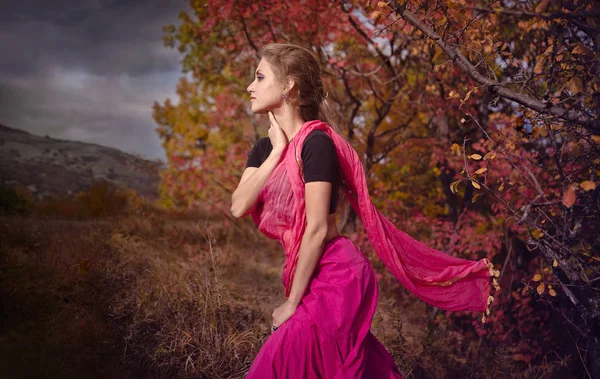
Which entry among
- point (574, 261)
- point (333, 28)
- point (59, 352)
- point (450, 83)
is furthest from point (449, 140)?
point (59, 352)

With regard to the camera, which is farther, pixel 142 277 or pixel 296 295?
pixel 142 277

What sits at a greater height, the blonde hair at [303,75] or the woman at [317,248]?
the blonde hair at [303,75]

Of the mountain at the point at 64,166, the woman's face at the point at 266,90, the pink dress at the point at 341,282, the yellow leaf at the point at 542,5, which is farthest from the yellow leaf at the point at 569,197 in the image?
the mountain at the point at 64,166

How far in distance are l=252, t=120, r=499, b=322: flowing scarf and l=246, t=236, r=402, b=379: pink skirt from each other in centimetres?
15

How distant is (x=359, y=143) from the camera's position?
5754mm

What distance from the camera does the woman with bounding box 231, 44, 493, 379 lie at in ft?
5.26

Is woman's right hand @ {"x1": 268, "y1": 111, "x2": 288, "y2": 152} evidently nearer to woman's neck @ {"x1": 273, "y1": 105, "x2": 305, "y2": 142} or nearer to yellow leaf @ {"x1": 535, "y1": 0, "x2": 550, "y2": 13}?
woman's neck @ {"x1": 273, "y1": 105, "x2": 305, "y2": 142}

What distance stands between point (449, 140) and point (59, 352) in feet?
12.8

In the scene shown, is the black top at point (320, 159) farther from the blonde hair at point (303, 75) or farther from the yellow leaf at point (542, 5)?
the yellow leaf at point (542, 5)

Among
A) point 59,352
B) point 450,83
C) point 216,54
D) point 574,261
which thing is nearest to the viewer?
point 574,261

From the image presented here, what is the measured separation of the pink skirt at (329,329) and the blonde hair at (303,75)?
53 centimetres

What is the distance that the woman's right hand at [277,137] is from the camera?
180 cm

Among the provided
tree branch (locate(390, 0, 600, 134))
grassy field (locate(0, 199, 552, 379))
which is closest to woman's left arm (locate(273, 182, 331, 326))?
tree branch (locate(390, 0, 600, 134))

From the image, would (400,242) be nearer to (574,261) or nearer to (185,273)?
(574,261)
